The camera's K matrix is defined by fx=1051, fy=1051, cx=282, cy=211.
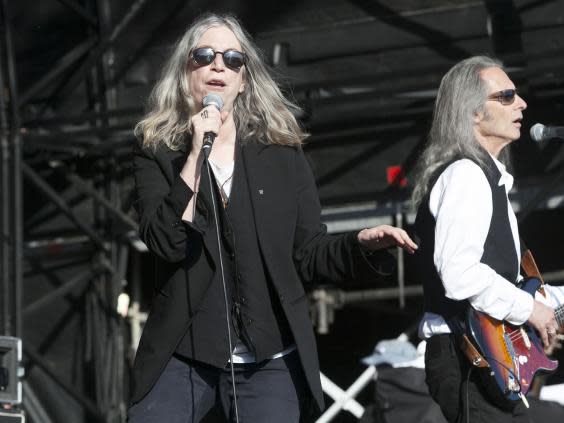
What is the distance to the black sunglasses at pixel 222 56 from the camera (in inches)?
129

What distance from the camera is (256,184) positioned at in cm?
314

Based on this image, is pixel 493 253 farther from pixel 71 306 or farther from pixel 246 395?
pixel 71 306

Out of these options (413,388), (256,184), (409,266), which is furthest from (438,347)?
(409,266)

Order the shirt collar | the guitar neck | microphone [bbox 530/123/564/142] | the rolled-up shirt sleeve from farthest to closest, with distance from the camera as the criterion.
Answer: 1. microphone [bbox 530/123/564/142]
2. the guitar neck
3. the shirt collar
4. the rolled-up shirt sleeve

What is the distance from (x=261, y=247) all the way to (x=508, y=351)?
3.44 feet

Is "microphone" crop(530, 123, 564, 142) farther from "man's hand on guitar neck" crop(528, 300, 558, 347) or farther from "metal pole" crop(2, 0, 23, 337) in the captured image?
"metal pole" crop(2, 0, 23, 337)

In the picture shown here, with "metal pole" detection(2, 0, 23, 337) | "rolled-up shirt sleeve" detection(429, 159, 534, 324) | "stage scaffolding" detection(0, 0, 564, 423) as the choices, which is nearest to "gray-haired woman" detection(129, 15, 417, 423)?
"rolled-up shirt sleeve" detection(429, 159, 534, 324)

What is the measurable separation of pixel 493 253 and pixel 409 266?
3255mm

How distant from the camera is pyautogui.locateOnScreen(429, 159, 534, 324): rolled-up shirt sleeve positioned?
11.5 ft

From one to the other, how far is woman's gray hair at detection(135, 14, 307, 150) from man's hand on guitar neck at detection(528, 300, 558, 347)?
102cm

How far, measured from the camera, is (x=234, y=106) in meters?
3.37

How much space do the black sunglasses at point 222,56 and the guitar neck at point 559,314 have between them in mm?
1558

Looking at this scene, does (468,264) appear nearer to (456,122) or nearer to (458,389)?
(458,389)

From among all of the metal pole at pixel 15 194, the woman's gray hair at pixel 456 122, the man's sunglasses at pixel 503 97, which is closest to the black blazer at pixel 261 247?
the woman's gray hair at pixel 456 122
